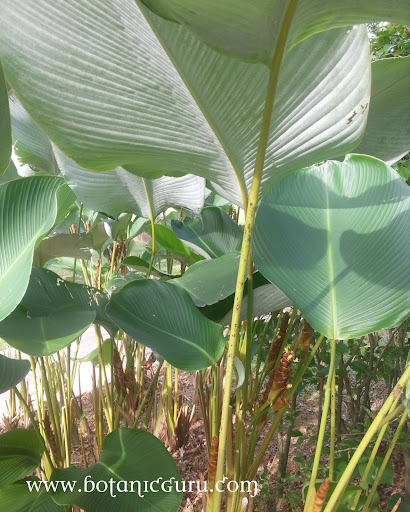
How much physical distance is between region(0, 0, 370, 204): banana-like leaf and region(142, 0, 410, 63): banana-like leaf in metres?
0.02

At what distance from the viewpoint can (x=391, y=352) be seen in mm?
1271

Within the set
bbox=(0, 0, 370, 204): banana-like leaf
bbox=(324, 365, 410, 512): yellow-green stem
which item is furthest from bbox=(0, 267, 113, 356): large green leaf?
bbox=(324, 365, 410, 512): yellow-green stem

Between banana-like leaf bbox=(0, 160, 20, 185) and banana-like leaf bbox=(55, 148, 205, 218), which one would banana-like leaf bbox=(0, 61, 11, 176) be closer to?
banana-like leaf bbox=(55, 148, 205, 218)

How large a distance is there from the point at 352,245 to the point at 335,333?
0.12 metres

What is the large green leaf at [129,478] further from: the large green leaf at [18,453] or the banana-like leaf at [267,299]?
the banana-like leaf at [267,299]

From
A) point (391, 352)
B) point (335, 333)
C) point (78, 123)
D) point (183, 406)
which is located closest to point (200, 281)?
point (335, 333)

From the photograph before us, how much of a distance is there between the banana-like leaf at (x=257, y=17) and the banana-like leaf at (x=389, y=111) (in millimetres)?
322

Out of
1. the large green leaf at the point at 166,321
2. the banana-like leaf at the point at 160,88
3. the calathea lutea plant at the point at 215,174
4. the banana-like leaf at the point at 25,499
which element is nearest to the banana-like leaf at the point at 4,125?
the calathea lutea plant at the point at 215,174

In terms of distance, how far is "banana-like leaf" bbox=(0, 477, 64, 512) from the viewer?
81 cm

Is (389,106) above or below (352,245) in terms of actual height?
above

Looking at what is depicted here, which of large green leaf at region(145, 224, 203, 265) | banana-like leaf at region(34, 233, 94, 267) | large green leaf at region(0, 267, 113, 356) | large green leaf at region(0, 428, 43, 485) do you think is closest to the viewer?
large green leaf at region(0, 267, 113, 356)

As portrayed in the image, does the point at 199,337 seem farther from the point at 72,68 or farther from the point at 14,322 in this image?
the point at 72,68

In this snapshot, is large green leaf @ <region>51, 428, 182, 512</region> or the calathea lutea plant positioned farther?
A: large green leaf @ <region>51, 428, 182, 512</region>

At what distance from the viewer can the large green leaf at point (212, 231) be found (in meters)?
1.06
